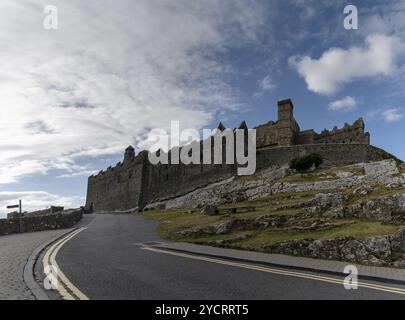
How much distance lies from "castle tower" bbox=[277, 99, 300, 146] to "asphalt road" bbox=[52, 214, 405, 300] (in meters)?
71.4

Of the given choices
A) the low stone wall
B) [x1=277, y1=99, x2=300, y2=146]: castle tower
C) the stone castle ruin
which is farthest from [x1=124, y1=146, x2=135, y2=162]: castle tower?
the low stone wall

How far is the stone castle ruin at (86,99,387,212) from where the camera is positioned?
59.2 m

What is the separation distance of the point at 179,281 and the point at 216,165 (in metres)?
56.4

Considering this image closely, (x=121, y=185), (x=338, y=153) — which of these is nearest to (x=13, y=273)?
(x=338, y=153)

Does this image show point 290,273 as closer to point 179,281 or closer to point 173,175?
point 179,281

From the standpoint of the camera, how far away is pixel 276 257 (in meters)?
15.1

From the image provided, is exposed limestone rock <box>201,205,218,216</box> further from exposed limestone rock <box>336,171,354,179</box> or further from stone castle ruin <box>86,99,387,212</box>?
stone castle ruin <box>86,99,387,212</box>

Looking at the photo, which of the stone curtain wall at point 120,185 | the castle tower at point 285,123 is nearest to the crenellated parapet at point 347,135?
the castle tower at point 285,123

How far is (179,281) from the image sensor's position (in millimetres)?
10031

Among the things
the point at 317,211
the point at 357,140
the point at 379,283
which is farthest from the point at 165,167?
the point at 379,283

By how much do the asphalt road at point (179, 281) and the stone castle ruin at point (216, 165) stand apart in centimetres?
4976

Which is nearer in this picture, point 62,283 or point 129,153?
point 62,283
